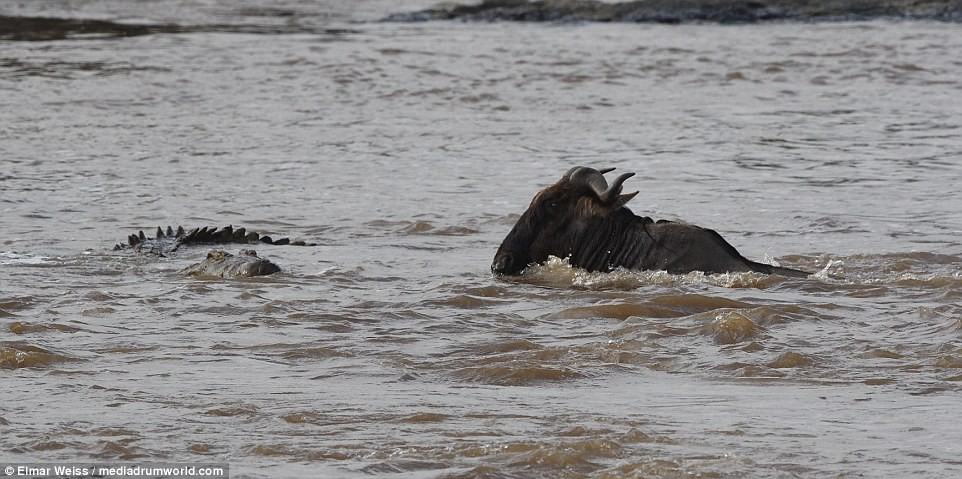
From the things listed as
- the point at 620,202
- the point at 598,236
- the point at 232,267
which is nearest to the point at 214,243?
the point at 232,267

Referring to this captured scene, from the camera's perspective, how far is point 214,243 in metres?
11.6

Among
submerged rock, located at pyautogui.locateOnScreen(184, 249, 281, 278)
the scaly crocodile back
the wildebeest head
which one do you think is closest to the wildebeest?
the wildebeest head

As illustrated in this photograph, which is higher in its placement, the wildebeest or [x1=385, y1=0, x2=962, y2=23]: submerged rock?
the wildebeest

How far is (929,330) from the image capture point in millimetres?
8242

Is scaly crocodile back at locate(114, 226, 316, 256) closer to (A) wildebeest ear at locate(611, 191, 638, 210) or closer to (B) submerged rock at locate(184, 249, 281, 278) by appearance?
(B) submerged rock at locate(184, 249, 281, 278)

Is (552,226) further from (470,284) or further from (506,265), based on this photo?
(470,284)

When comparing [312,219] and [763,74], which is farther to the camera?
[763,74]

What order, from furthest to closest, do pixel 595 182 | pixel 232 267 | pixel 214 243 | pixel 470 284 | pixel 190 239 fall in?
pixel 214 243 → pixel 190 239 → pixel 232 267 → pixel 595 182 → pixel 470 284

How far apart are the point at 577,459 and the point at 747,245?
616cm

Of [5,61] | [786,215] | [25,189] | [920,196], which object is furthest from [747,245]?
[5,61]

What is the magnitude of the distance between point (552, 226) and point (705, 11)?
85.8 ft

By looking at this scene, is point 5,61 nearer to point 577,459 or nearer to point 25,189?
point 25,189

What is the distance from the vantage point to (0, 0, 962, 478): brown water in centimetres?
613

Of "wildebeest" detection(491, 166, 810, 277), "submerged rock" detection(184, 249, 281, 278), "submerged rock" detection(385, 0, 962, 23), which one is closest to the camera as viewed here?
"wildebeest" detection(491, 166, 810, 277)
